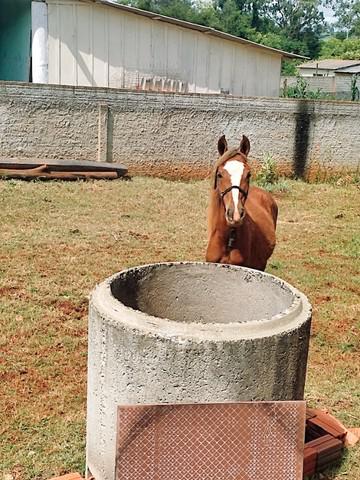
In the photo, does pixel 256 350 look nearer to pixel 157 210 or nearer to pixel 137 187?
pixel 157 210

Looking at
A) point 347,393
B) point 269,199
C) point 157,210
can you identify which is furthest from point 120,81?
point 347,393

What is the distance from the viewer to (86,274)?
7016 mm

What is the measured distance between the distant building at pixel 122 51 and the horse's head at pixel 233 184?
10.7m

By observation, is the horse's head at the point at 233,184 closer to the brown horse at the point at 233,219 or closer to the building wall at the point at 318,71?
the brown horse at the point at 233,219

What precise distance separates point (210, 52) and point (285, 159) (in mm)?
4341

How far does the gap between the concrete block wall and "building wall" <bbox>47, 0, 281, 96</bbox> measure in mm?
2700

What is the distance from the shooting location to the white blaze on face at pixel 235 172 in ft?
15.9

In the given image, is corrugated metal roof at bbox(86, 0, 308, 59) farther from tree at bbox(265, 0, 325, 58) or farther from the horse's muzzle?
tree at bbox(265, 0, 325, 58)

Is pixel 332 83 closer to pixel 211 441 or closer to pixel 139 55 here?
pixel 139 55

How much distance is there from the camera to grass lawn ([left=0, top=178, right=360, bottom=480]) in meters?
4.09

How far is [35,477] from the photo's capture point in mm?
3539

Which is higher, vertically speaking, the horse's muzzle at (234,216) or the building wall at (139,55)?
the building wall at (139,55)

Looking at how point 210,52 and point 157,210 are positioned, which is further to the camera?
point 210,52

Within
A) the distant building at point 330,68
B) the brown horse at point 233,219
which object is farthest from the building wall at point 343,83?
the brown horse at point 233,219
